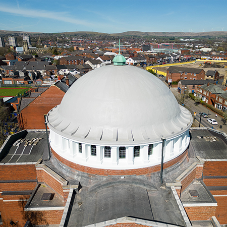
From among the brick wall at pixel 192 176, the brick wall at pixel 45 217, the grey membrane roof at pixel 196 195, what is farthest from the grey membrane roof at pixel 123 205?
the brick wall at pixel 45 217

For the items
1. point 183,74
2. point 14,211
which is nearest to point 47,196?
point 14,211

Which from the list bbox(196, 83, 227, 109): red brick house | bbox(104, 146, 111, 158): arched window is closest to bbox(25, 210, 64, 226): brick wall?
bbox(104, 146, 111, 158): arched window

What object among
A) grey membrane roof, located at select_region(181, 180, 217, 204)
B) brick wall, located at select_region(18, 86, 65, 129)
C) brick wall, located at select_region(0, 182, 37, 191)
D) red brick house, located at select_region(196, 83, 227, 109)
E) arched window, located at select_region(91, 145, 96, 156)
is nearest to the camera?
grey membrane roof, located at select_region(181, 180, 217, 204)

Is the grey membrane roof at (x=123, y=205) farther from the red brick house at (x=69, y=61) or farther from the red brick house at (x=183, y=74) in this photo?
the red brick house at (x=69, y=61)

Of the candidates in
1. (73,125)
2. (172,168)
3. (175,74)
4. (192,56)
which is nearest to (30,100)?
(73,125)

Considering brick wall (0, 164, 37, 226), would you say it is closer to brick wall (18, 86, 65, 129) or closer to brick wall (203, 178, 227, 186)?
brick wall (18, 86, 65, 129)

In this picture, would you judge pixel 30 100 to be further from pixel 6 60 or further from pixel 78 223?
pixel 6 60

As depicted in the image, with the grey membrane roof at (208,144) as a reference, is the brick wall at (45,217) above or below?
below
